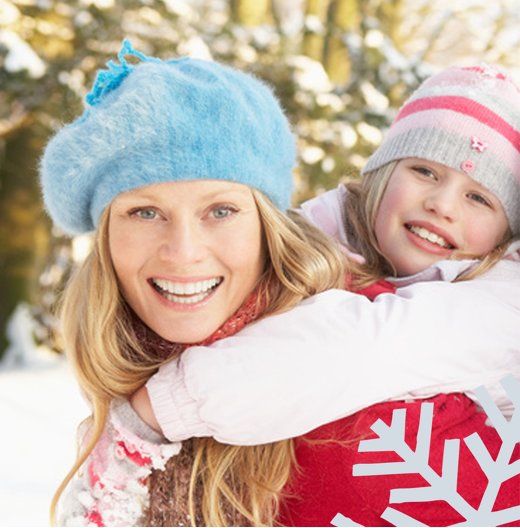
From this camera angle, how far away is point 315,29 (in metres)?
6.25

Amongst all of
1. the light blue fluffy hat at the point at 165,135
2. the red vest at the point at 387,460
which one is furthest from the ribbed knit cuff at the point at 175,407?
the light blue fluffy hat at the point at 165,135

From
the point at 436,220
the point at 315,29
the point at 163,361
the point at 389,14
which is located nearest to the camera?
the point at 163,361

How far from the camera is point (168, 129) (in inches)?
71.7

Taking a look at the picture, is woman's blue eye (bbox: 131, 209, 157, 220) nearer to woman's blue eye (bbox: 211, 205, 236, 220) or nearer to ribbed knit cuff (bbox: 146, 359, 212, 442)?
woman's blue eye (bbox: 211, 205, 236, 220)

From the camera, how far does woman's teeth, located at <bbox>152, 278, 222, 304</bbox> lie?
73.5 inches

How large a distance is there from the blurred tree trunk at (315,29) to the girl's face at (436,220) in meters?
4.25

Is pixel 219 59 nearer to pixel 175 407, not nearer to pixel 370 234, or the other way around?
pixel 370 234

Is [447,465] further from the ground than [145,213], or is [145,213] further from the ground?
[145,213]

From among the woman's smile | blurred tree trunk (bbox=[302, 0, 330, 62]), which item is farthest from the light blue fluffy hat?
blurred tree trunk (bbox=[302, 0, 330, 62])

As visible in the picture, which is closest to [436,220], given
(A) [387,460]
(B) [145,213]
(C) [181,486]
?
(A) [387,460]

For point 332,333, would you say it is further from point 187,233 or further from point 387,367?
point 187,233

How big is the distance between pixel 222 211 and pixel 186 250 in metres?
0.12

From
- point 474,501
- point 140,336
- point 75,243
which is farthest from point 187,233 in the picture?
point 75,243

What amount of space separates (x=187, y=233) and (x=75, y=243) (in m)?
5.05
